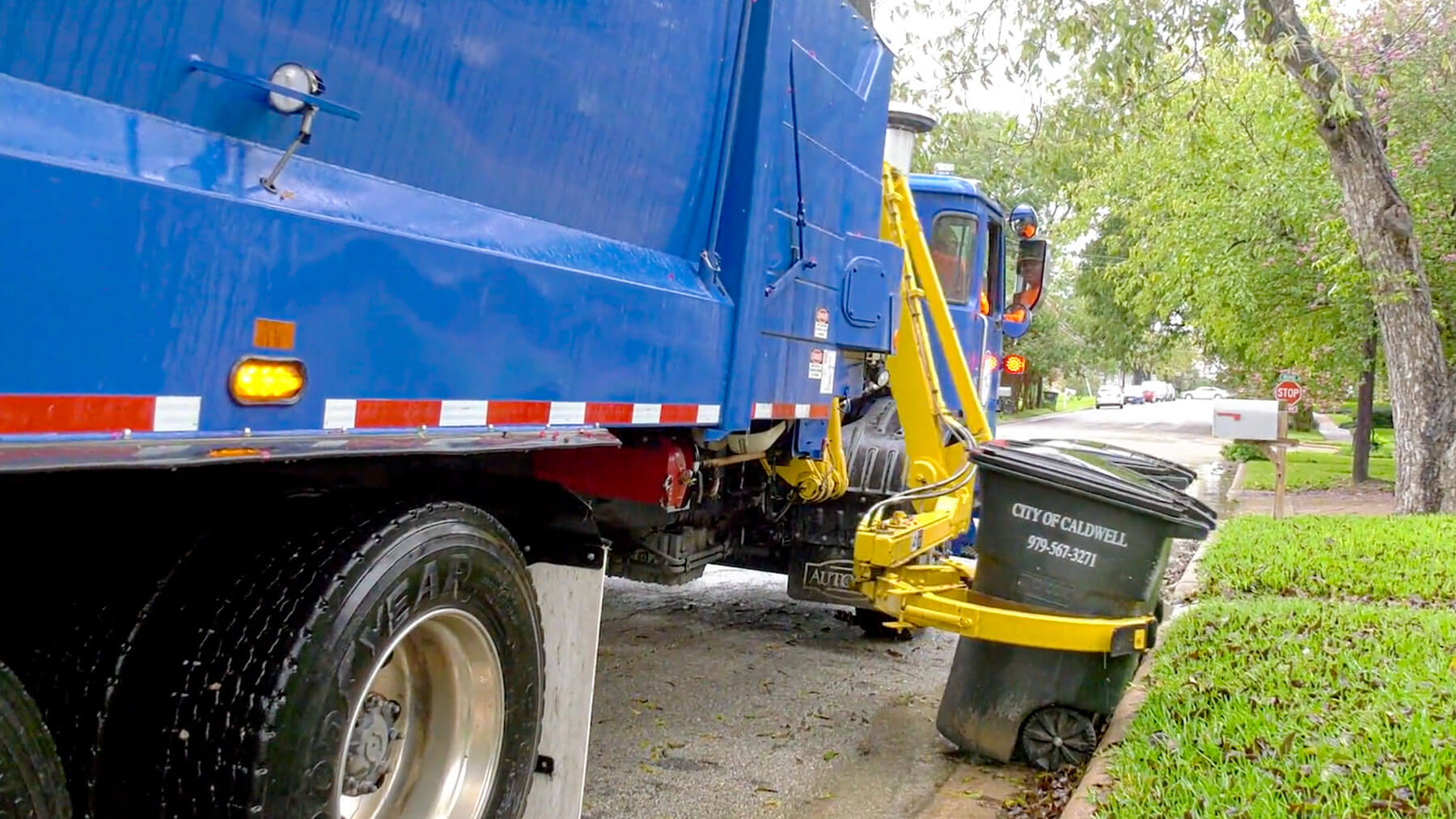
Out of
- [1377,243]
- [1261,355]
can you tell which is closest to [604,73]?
[1377,243]

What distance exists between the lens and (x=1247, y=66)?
41.6 feet

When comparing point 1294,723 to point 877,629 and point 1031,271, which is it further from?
point 1031,271

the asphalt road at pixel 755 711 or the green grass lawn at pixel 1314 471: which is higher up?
the green grass lawn at pixel 1314 471

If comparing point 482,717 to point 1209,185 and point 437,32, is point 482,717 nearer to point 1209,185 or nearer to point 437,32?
point 437,32

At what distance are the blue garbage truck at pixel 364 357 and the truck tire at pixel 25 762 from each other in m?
0.01

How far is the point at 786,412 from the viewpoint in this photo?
4.30m

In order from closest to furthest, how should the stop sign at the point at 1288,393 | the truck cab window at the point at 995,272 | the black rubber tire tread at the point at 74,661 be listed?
the black rubber tire tread at the point at 74,661 < the truck cab window at the point at 995,272 < the stop sign at the point at 1288,393

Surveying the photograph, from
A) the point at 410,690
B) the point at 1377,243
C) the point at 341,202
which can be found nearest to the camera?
the point at 341,202

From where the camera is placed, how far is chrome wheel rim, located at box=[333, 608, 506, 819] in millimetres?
2711

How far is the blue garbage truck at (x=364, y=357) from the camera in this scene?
1.74 meters

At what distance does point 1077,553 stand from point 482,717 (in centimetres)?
253

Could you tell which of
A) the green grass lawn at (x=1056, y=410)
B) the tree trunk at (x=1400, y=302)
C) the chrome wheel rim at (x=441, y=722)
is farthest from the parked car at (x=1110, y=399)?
the chrome wheel rim at (x=441, y=722)

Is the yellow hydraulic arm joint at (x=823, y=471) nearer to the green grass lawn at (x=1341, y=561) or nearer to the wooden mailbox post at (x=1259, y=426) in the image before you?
the green grass lawn at (x=1341, y=561)

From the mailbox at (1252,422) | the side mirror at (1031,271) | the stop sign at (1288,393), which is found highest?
the side mirror at (1031,271)
